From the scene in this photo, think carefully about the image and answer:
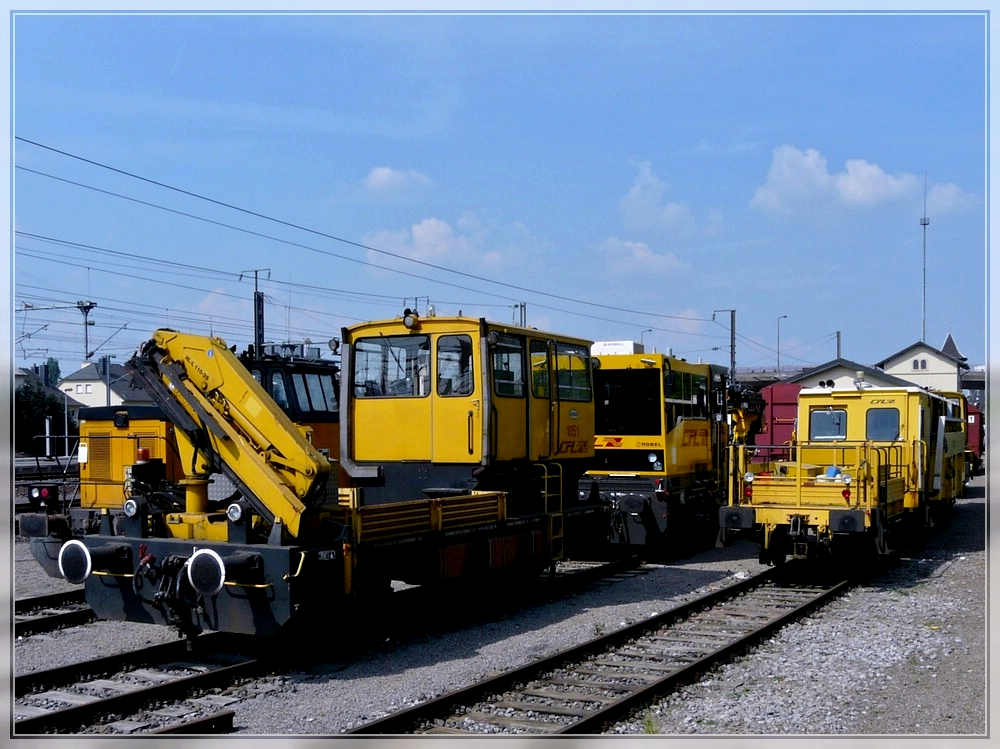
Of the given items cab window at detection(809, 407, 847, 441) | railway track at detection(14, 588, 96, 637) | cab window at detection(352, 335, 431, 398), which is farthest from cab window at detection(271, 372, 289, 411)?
cab window at detection(809, 407, 847, 441)

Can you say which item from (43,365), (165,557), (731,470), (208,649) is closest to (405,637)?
(208,649)

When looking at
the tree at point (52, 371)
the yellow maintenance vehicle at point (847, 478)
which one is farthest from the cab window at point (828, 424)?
the tree at point (52, 371)

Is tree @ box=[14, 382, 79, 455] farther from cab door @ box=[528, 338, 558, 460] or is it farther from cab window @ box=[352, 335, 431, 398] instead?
cab door @ box=[528, 338, 558, 460]

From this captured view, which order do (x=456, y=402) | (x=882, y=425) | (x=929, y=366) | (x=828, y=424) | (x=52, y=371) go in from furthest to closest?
(x=929, y=366) < (x=52, y=371) < (x=828, y=424) < (x=882, y=425) < (x=456, y=402)

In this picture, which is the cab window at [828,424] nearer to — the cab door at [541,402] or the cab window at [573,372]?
the cab window at [573,372]

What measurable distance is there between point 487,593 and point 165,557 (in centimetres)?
449

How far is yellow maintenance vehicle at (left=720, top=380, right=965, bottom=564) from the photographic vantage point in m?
12.2

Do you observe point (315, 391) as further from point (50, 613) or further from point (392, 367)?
point (50, 613)

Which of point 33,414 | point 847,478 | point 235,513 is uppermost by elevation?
point 33,414

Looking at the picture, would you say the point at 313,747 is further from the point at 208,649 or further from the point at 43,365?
the point at 43,365

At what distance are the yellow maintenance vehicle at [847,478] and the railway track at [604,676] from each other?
3.96 feet

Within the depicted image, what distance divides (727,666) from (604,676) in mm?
1183

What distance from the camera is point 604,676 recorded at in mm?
8008

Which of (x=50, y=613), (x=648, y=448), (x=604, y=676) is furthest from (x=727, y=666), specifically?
(x=50, y=613)
